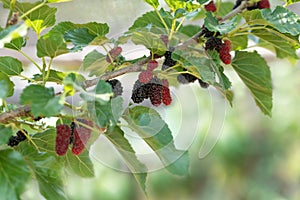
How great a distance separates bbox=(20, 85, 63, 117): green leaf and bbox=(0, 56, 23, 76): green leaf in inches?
7.5

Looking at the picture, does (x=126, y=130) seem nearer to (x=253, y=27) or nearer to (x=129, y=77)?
(x=129, y=77)

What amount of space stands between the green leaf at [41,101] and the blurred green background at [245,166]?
1.85 m

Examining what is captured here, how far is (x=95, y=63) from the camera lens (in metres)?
0.59

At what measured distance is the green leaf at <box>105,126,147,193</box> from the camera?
0.54 meters

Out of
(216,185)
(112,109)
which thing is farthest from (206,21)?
(216,185)

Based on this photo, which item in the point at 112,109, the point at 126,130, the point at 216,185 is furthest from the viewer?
the point at 216,185

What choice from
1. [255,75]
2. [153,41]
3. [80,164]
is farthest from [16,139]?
[255,75]

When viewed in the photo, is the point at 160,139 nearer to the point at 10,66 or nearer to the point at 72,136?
the point at 72,136

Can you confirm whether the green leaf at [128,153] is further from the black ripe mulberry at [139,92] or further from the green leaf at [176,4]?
the green leaf at [176,4]

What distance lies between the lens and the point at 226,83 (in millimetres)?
587

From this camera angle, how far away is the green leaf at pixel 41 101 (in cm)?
41

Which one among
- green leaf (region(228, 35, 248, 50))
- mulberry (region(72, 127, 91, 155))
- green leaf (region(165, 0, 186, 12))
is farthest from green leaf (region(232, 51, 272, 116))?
mulberry (region(72, 127, 91, 155))

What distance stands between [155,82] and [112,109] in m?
0.09

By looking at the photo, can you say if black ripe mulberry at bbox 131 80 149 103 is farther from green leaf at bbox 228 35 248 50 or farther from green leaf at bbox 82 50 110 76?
green leaf at bbox 228 35 248 50
